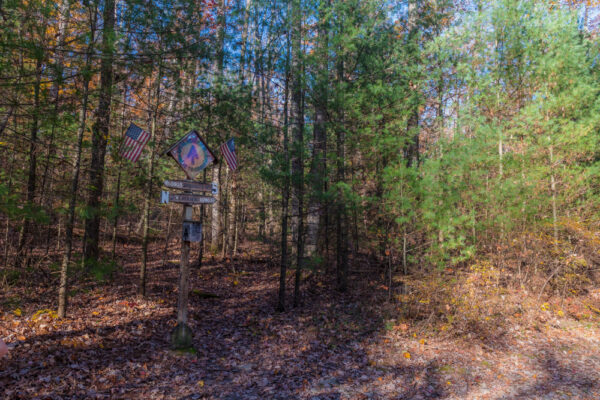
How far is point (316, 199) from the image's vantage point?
28.8 feet

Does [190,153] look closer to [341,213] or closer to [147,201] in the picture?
[147,201]

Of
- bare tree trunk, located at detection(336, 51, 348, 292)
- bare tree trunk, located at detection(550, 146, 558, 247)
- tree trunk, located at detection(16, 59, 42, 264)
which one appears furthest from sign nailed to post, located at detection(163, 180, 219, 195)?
bare tree trunk, located at detection(550, 146, 558, 247)

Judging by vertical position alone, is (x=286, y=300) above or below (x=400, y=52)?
below

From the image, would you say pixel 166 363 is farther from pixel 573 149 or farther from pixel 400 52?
pixel 573 149

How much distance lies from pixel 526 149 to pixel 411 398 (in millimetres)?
8608

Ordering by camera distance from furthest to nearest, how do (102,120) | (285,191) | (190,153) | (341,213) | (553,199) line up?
(341,213) → (553,199) → (285,191) → (102,120) → (190,153)

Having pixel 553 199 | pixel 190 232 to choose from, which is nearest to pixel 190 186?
pixel 190 232

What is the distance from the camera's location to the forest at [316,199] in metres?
5.30

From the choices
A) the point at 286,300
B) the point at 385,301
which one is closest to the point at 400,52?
the point at 385,301

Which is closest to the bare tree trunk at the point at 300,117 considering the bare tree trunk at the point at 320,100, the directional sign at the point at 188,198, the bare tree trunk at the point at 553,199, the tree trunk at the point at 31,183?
the bare tree trunk at the point at 320,100

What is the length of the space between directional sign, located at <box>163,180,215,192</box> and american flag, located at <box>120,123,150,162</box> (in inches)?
79.0

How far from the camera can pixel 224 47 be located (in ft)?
27.4

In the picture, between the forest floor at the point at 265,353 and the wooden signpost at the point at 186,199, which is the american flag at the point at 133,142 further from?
the forest floor at the point at 265,353

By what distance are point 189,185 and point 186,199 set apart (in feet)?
0.96
